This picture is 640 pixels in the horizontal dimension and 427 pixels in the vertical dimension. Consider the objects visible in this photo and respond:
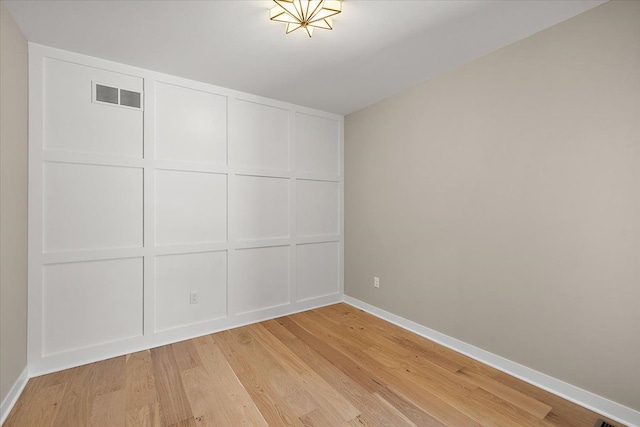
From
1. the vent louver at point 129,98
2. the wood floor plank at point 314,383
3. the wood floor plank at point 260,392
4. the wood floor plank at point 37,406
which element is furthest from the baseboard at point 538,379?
the vent louver at point 129,98

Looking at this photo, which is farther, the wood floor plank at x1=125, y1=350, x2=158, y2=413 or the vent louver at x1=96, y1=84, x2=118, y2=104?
the vent louver at x1=96, y1=84, x2=118, y2=104

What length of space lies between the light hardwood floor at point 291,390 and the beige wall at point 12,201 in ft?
1.16

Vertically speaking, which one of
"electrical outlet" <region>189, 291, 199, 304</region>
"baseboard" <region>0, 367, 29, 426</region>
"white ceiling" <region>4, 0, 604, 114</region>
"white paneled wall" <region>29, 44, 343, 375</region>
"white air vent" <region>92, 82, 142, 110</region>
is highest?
"white ceiling" <region>4, 0, 604, 114</region>

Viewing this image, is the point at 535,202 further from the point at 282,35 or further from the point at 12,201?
the point at 12,201

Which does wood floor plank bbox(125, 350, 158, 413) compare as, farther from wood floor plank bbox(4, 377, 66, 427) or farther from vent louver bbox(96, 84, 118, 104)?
vent louver bbox(96, 84, 118, 104)

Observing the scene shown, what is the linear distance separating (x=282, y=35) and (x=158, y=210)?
1.81m

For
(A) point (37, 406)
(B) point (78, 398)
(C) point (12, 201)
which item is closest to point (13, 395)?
(A) point (37, 406)

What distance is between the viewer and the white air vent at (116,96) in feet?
7.72

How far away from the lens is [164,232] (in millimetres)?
2643

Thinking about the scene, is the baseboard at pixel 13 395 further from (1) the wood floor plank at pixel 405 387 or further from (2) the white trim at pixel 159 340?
(1) the wood floor plank at pixel 405 387

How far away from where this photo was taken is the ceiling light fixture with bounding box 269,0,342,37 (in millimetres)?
1684

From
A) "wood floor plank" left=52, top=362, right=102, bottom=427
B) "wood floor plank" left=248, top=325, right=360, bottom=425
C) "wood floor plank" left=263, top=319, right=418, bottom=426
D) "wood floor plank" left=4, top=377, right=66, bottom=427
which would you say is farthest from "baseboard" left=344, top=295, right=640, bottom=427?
"wood floor plank" left=4, top=377, right=66, bottom=427

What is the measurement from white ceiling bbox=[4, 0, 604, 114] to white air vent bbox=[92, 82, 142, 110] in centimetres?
24

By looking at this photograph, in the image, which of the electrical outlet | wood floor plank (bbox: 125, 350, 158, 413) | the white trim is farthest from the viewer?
the electrical outlet
